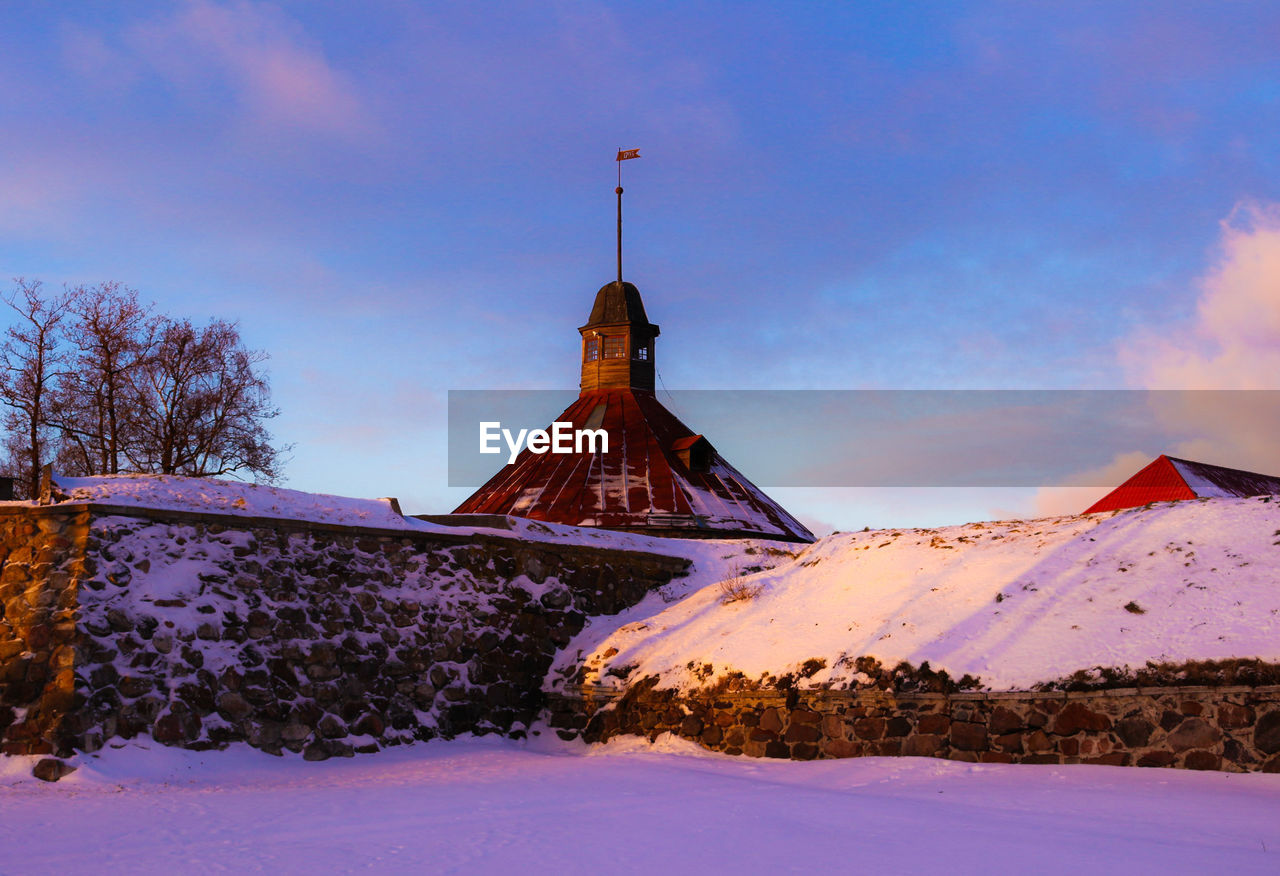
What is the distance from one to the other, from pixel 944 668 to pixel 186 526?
27.3ft

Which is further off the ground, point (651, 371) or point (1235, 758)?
point (651, 371)

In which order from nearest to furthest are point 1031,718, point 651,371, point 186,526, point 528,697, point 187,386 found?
point 1031,718 < point 186,526 < point 528,697 < point 187,386 < point 651,371

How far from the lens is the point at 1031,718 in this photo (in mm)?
10555

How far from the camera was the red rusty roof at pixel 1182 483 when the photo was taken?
84.6 feet

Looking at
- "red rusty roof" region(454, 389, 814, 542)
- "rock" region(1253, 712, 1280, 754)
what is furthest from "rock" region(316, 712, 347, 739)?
"red rusty roof" region(454, 389, 814, 542)

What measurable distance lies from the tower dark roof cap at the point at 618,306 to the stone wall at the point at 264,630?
18201mm

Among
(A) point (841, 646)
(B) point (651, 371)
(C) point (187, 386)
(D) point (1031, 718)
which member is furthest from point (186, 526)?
(B) point (651, 371)

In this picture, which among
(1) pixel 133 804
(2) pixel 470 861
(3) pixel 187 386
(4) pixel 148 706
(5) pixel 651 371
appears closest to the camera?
(2) pixel 470 861

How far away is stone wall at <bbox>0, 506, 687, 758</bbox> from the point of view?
37.8 ft

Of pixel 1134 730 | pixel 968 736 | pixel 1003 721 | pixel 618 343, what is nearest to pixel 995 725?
pixel 1003 721

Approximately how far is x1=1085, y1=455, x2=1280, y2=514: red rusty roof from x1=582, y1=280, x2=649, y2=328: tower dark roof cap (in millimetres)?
13584

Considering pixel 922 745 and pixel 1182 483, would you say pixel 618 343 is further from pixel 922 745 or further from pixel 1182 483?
pixel 922 745

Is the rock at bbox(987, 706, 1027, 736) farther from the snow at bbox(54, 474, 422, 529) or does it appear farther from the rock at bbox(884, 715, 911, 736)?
the snow at bbox(54, 474, 422, 529)

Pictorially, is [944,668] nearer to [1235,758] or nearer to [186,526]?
[1235,758]
